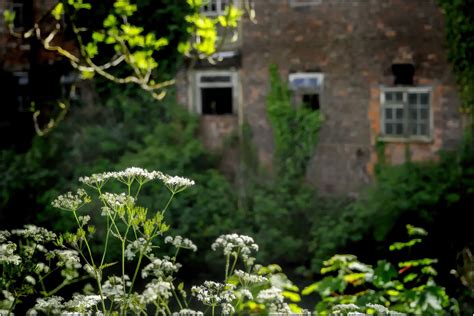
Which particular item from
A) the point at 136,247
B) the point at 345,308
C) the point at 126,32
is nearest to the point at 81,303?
the point at 136,247

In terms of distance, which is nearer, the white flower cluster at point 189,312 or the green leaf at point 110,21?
the white flower cluster at point 189,312

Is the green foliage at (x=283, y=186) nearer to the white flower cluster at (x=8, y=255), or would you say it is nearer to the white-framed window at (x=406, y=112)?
the white-framed window at (x=406, y=112)

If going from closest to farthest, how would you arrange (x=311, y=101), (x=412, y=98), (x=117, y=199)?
1. (x=117, y=199)
2. (x=412, y=98)
3. (x=311, y=101)

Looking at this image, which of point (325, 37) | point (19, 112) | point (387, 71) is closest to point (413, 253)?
point (387, 71)

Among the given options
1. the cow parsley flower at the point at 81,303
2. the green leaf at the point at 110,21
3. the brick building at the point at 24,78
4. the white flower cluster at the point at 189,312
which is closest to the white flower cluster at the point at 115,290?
the cow parsley flower at the point at 81,303

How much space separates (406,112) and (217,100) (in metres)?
1.40

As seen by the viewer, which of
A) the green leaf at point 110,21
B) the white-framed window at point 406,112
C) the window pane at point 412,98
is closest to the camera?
the green leaf at point 110,21

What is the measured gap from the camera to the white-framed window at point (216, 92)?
5207mm

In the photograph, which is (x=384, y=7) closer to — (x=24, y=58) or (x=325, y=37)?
(x=325, y=37)

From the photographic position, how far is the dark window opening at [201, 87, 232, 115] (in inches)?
207

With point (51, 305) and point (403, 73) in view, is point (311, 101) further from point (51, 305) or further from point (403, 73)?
point (51, 305)

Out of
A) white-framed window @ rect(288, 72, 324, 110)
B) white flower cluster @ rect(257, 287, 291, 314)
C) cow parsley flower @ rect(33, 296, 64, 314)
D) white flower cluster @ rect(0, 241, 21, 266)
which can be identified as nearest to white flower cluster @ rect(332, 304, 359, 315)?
white flower cluster @ rect(257, 287, 291, 314)

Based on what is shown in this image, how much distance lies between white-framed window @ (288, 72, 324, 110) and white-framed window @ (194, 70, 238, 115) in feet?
1.45

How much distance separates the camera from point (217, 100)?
17.4 ft
